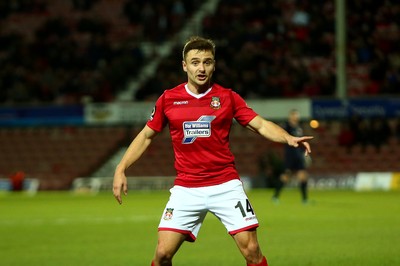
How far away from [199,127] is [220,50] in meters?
25.7

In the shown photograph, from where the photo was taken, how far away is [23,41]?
35.8m

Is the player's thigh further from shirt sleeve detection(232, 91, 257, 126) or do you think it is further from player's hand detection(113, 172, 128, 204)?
shirt sleeve detection(232, 91, 257, 126)

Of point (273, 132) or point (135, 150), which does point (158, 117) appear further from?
point (273, 132)

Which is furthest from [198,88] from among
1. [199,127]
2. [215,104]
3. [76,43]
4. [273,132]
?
[76,43]

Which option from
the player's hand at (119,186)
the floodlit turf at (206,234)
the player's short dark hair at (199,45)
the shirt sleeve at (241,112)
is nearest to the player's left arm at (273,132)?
the shirt sleeve at (241,112)

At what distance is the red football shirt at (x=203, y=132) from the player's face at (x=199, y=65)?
20cm

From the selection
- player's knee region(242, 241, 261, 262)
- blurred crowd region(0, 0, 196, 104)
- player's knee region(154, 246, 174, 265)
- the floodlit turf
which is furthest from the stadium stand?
player's knee region(242, 241, 261, 262)

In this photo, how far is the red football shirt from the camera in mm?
7156

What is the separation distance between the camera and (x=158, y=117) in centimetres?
736

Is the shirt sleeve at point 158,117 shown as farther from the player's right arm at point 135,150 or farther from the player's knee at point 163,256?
the player's knee at point 163,256

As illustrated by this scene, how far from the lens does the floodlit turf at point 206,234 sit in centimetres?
1102

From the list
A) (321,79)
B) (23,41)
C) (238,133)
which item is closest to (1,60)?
(23,41)

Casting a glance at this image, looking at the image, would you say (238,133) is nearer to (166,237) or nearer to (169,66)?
(169,66)

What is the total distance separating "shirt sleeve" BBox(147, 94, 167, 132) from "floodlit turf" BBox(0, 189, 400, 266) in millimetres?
3498
